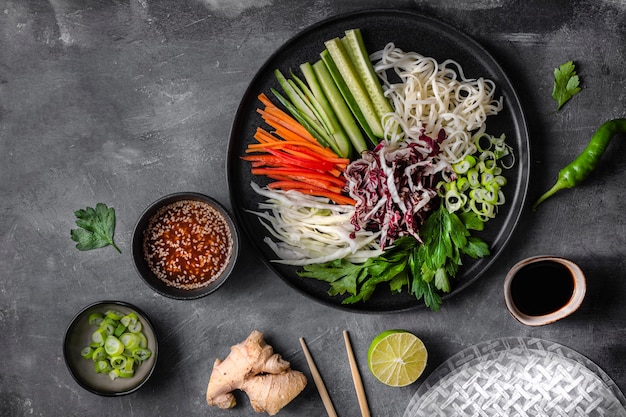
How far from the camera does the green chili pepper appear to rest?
3088 millimetres

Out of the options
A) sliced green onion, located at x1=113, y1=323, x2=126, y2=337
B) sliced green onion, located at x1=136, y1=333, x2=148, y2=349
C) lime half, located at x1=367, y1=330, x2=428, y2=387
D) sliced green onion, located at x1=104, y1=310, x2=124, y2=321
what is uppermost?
lime half, located at x1=367, y1=330, x2=428, y2=387

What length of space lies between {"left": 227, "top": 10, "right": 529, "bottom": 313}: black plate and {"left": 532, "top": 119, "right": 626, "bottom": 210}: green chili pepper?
21 centimetres

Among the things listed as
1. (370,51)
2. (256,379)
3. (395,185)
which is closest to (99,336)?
(256,379)

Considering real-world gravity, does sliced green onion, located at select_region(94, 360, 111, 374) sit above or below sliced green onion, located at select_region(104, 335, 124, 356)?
below

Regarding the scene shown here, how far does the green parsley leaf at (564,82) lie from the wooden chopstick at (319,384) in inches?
76.5

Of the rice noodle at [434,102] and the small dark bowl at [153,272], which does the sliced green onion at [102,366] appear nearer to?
the small dark bowl at [153,272]

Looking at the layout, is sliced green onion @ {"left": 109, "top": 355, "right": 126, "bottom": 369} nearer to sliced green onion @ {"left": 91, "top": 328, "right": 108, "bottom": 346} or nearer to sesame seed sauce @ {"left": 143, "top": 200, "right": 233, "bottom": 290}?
sliced green onion @ {"left": 91, "top": 328, "right": 108, "bottom": 346}

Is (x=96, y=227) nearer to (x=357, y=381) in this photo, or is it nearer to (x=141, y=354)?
(x=141, y=354)

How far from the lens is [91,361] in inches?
126

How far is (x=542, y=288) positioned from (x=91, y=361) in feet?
8.09

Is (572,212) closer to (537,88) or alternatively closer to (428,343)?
(537,88)

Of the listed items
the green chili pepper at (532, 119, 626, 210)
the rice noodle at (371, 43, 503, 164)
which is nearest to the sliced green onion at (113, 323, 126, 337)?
the rice noodle at (371, 43, 503, 164)

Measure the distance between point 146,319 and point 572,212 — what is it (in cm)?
240

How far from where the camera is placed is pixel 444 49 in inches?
123
